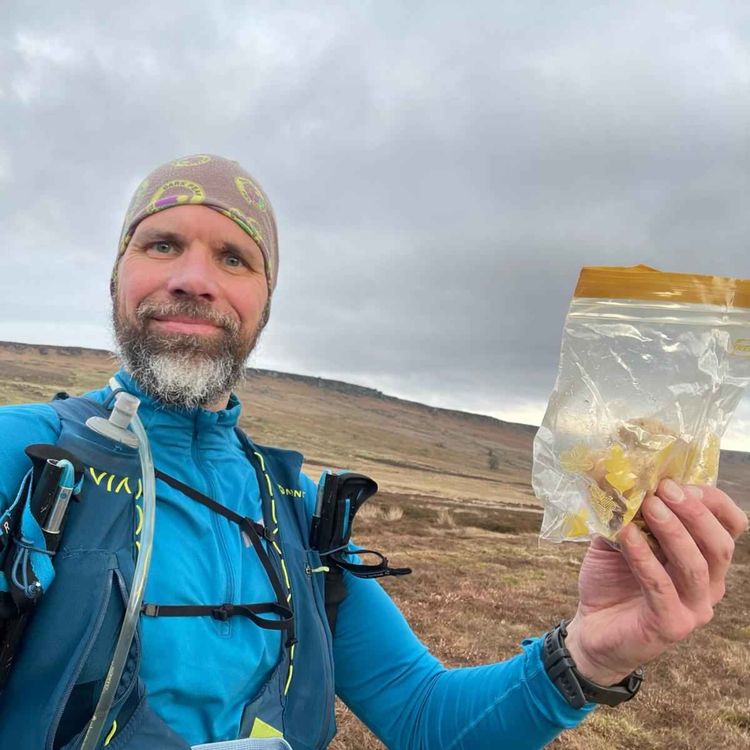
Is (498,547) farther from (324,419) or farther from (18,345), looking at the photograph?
(18,345)

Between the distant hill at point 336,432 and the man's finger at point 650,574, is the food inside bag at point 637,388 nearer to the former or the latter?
the man's finger at point 650,574

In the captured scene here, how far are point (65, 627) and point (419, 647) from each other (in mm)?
1916

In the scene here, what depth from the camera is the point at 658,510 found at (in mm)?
1769

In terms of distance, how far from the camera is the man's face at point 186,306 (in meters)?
2.65

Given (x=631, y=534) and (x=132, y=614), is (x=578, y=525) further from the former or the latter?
(x=132, y=614)

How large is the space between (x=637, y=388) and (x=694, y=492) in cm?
37

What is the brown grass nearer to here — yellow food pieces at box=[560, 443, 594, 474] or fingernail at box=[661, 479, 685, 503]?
yellow food pieces at box=[560, 443, 594, 474]

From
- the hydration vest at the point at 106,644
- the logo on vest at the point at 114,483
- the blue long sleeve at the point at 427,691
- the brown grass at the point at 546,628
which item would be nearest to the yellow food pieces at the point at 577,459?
the blue long sleeve at the point at 427,691

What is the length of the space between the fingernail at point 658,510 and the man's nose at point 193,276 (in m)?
2.04

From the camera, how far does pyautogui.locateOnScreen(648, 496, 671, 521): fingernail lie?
1.77 m

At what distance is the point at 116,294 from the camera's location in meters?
2.99

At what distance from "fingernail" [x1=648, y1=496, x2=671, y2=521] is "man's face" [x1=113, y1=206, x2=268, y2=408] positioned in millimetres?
1905

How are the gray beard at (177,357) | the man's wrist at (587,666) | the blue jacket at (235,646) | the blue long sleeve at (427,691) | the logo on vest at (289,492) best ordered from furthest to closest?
1. the logo on vest at (289,492)
2. the gray beard at (177,357)
3. the blue long sleeve at (427,691)
4. the man's wrist at (587,666)
5. the blue jacket at (235,646)

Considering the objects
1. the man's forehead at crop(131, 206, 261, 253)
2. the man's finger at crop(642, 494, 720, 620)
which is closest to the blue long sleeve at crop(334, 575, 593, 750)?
the man's finger at crop(642, 494, 720, 620)
